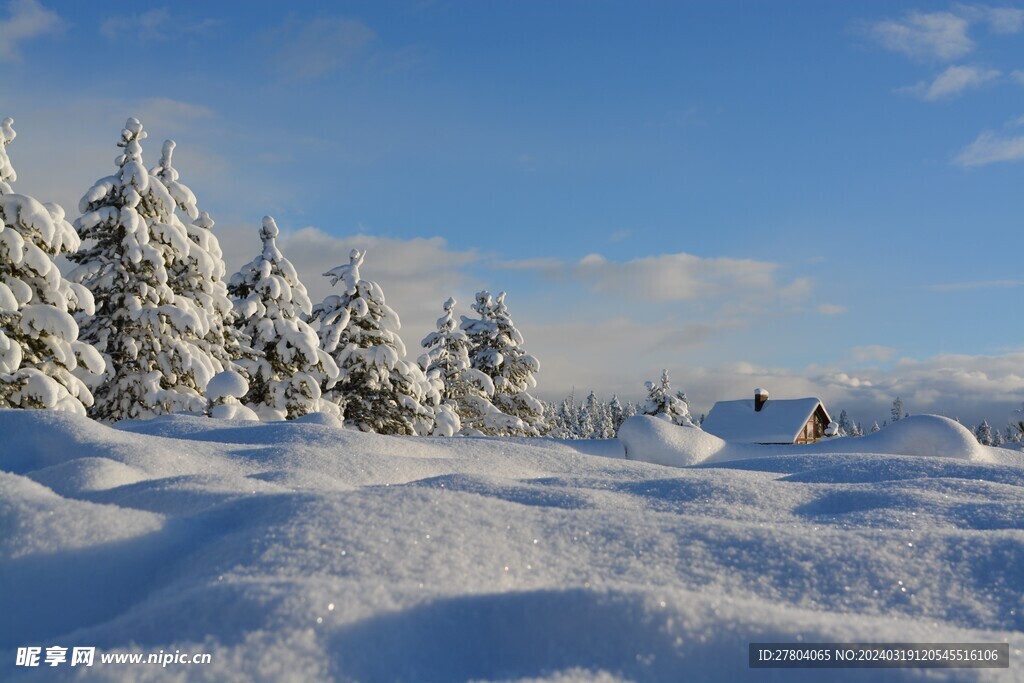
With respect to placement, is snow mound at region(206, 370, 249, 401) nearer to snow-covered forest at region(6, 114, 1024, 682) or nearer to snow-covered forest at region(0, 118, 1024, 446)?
snow-covered forest at region(0, 118, 1024, 446)

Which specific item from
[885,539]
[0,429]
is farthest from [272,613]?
[0,429]

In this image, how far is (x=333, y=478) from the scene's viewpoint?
3.79 metres

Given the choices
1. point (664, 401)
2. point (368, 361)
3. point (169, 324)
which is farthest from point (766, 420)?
point (169, 324)

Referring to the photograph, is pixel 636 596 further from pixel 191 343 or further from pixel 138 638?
pixel 191 343

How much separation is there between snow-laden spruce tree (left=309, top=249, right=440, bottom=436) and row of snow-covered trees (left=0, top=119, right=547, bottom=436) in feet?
0.12

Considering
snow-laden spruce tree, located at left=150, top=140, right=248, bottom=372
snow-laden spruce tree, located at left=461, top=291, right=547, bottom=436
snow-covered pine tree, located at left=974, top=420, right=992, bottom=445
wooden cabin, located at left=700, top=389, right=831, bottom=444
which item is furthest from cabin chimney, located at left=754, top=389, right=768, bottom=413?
snow-covered pine tree, located at left=974, top=420, right=992, bottom=445

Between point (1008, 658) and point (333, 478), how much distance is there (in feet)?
9.69

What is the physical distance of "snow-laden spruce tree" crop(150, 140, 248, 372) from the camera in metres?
17.8

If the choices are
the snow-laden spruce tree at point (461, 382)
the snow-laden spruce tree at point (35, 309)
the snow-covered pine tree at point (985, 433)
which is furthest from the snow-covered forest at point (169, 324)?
the snow-covered pine tree at point (985, 433)

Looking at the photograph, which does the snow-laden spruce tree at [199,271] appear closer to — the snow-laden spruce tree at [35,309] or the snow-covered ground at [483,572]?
the snow-laden spruce tree at [35,309]

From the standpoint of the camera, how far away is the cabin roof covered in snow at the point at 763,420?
35.5m

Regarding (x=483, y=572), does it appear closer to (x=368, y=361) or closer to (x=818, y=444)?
(x=818, y=444)

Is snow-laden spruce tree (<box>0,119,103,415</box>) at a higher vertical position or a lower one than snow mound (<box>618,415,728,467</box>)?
higher

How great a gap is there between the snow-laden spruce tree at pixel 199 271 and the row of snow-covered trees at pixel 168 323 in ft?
0.11
